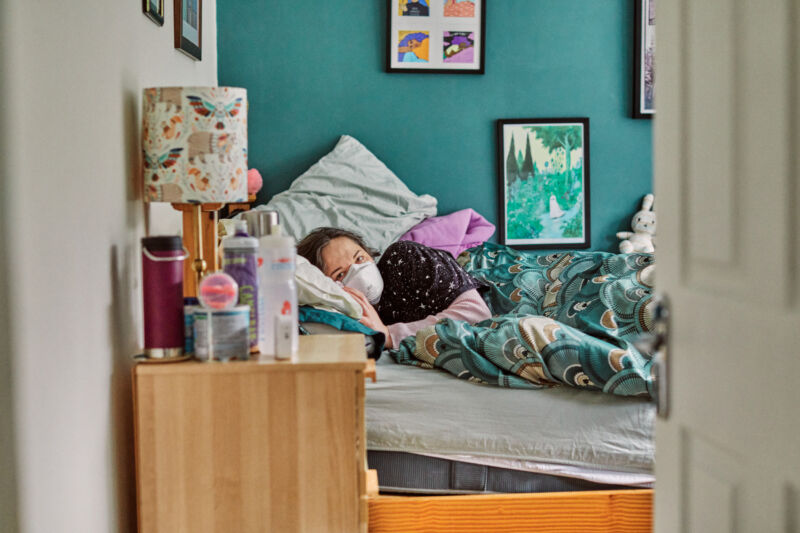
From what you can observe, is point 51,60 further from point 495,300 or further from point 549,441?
point 495,300

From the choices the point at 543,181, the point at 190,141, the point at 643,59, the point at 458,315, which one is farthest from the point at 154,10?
the point at 643,59

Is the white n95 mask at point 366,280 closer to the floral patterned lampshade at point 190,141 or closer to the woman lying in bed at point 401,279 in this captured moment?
the woman lying in bed at point 401,279

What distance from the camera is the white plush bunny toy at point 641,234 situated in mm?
3576

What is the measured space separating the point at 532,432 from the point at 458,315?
664 mm

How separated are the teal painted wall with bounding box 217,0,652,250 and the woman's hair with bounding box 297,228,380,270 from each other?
0.91 m

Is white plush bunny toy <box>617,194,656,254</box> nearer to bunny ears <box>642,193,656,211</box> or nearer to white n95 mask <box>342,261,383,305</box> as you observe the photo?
bunny ears <box>642,193,656,211</box>

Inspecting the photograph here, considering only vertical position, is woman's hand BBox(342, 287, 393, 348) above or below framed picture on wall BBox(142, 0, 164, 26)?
below

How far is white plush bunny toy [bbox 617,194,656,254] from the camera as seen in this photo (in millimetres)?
3576

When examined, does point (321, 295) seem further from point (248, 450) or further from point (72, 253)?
point (72, 253)

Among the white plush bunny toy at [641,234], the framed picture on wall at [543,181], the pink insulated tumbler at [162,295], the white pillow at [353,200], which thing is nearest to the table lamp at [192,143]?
the pink insulated tumbler at [162,295]

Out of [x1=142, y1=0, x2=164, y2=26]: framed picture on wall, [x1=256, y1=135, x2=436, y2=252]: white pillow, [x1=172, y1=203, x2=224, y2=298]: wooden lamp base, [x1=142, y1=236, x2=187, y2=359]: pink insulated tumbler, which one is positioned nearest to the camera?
[x1=142, y1=236, x2=187, y2=359]: pink insulated tumbler

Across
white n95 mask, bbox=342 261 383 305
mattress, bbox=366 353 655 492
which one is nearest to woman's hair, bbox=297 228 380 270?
white n95 mask, bbox=342 261 383 305

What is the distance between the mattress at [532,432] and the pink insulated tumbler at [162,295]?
60 cm

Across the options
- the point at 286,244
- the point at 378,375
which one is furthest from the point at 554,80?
the point at 286,244
